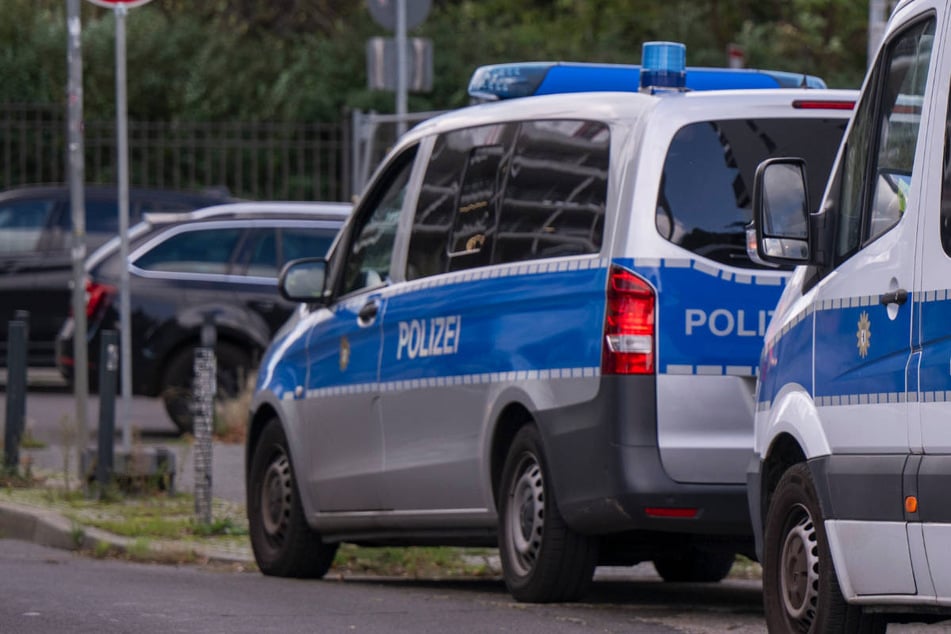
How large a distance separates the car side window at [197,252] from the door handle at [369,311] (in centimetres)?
754

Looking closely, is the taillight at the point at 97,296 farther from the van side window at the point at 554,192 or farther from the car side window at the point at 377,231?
the van side window at the point at 554,192

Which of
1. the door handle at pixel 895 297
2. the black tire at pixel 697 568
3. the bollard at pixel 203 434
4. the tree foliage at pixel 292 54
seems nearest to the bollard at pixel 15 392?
the bollard at pixel 203 434

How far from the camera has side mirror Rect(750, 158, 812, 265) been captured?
18.6 ft

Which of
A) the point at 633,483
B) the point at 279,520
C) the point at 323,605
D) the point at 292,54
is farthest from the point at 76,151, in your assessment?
the point at 292,54

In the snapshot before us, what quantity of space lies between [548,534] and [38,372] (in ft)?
47.7

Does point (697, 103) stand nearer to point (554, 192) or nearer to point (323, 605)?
point (554, 192)

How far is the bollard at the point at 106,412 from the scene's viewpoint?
1118 centimetres

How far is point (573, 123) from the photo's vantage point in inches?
293

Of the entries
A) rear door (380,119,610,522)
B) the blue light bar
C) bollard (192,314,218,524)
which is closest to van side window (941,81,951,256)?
rear door (380,119,610,522)

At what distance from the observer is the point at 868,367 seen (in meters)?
5.16

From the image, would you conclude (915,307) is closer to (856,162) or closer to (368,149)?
(856,162)

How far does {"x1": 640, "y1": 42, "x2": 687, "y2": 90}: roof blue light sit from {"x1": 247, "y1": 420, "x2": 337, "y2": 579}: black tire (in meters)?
2.79

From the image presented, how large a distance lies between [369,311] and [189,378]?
7175 mm

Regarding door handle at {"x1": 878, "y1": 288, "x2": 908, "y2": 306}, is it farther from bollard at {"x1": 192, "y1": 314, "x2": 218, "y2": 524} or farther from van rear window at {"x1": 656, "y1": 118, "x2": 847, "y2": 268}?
bollard at {"x1": 192, "y1": 314, "x2": 218, "y2": 524}
